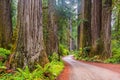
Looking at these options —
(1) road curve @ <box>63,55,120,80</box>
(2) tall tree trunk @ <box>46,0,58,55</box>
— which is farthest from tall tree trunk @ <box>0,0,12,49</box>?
(1) road curve @ <box>63,55,120,80</box>

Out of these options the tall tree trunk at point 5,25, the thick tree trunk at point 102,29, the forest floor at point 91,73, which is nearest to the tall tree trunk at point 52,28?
the thick tree trunk at point 102,29

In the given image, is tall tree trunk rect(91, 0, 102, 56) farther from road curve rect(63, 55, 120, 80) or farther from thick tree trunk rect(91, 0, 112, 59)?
road curve rect(63, 55, 120, 80)

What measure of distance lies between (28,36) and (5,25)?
201 inches

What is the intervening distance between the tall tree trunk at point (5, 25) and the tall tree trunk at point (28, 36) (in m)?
4.47

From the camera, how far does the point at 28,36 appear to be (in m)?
9.76

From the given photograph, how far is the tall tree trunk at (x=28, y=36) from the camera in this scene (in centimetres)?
967

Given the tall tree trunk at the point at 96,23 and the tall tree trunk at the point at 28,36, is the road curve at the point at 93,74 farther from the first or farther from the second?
the tall tree trunk at the point at 96,23

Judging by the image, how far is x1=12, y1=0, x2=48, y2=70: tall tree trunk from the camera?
31.7ft

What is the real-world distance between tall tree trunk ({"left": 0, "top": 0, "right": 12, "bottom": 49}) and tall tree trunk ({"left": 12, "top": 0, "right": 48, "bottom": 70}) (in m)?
4.47

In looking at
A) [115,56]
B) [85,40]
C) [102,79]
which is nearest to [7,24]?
[102,79]

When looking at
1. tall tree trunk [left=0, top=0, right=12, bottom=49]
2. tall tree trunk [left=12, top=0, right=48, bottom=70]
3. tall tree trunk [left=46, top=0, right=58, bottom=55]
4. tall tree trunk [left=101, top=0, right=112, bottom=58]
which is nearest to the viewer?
tall tree trunk [left=12, top=0, right=48, bottom=70]

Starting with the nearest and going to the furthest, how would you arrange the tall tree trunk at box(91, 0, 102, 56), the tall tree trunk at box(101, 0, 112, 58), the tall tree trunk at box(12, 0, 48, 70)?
the tall tree trunk at box(12, 0, 48, 70)
the tall tree trunk at box(101, 0, 112, 58)
the tall tree trunk at box(91, 0, 102, 56)

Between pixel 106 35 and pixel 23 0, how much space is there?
10.7 m

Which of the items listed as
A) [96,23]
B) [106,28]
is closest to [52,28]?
[106,28]
